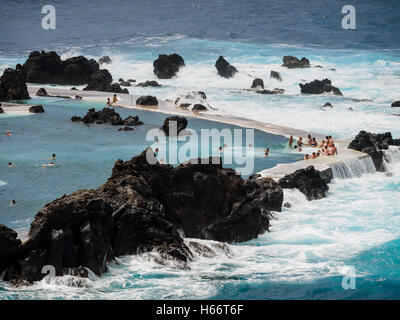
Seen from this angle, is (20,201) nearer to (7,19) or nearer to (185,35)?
(185,35)

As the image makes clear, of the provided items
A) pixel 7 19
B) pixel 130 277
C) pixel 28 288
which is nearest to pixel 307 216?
pixel 130 277

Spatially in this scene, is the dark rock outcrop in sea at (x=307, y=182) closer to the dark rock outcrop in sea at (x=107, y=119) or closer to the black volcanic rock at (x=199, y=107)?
the dark rock outcrop in sea at (x=107, y=119)

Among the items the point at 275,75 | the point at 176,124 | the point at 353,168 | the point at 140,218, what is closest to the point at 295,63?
the point at 275,75

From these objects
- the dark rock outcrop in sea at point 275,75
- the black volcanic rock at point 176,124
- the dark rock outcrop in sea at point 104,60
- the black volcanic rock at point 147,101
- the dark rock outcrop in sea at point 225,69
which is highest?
Result: the dark rock outcrop in sea at point 104,60

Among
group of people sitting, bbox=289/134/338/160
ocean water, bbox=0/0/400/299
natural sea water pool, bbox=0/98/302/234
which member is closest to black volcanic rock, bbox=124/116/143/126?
natural sea water pool, bbox=0/98/302/234

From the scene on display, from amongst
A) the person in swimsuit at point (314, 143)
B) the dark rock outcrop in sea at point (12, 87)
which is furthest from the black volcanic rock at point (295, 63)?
the person in swimsuit at point (314, 143)

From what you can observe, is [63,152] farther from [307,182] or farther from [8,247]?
[8,247]
